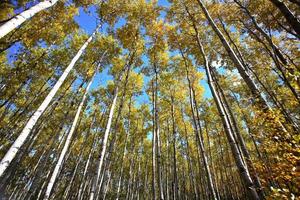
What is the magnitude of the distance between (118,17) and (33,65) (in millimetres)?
6016

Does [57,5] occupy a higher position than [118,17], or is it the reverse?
[118,17]

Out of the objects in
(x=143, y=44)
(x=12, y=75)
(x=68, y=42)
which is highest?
(x=68, y=42)

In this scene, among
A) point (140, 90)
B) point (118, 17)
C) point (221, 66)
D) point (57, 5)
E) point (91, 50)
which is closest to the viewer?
point (57, 5)

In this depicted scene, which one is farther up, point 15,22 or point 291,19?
point 15,22

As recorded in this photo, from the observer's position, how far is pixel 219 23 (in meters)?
11.2

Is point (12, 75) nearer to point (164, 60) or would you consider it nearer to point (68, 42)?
point (68, 42)

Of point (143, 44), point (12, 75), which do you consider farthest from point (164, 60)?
point (12, 75)

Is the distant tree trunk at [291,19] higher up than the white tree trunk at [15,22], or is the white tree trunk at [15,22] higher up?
the white tree trunk at [15,22]

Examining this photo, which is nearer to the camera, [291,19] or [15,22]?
[291,19]

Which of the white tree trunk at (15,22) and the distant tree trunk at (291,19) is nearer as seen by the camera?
the distant tree trunk at (291,19)

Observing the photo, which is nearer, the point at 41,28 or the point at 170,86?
the point at 41,28

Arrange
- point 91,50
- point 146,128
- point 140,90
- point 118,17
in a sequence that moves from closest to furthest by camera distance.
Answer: point 118,17
point 91,50
point 140,90
point 146,128

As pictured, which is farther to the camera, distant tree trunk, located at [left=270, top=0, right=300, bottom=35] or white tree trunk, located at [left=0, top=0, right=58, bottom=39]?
white tree trunk, located at [left=0, top=0, right=58, bottom=39]

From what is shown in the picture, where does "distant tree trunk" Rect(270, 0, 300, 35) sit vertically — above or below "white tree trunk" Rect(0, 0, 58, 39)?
below
